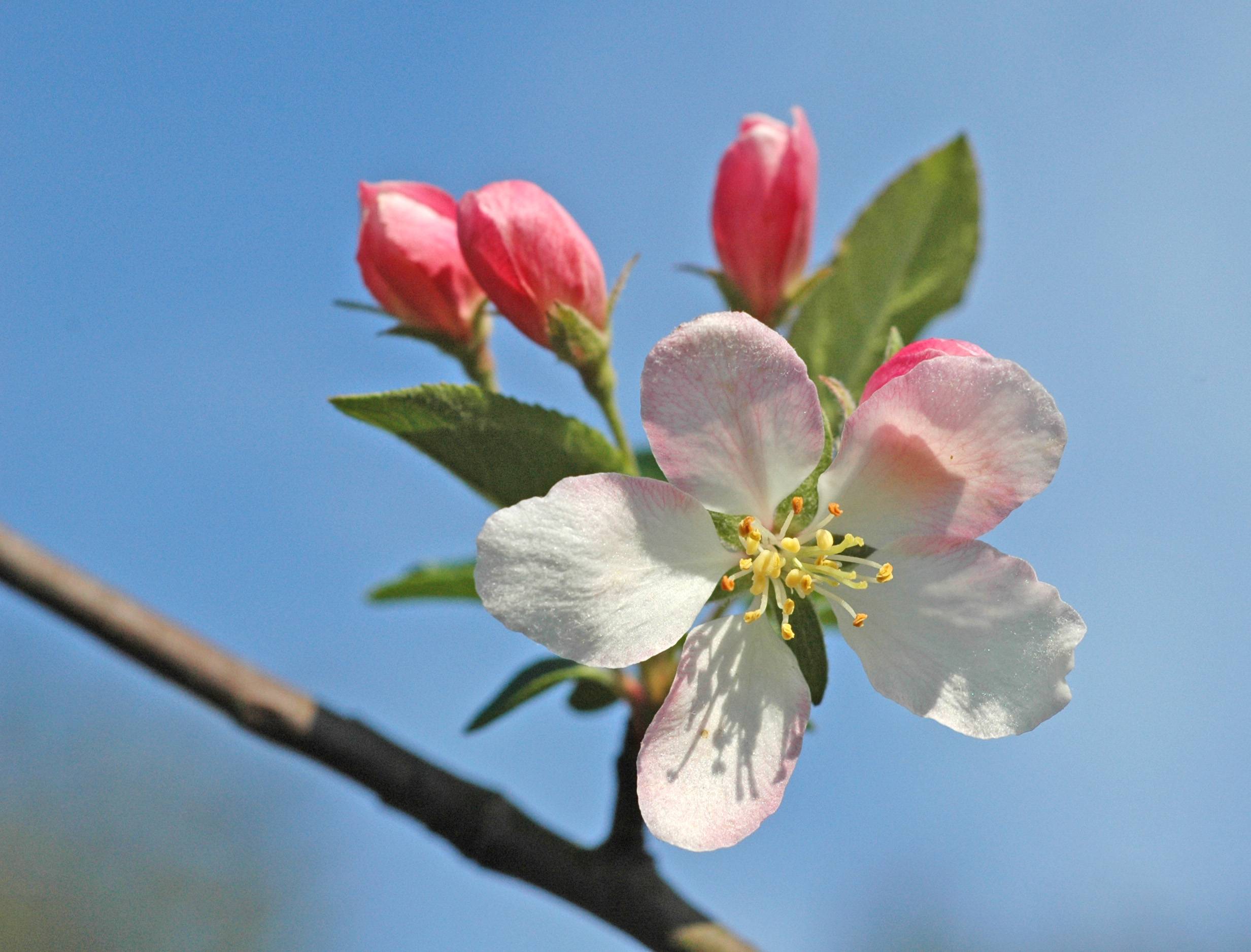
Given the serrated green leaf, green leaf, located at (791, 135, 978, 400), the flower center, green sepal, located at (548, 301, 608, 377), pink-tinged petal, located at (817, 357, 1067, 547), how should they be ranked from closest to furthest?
pink-tinged petal, located at (817, 357, 1067, 547)
the flower center
green sepal, located at (548, 301, 608, 377)
the serrated green leaf
green leaf, located at (791, 135, 978, 400)

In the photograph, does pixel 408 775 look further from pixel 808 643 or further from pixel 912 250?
pixel 912 250

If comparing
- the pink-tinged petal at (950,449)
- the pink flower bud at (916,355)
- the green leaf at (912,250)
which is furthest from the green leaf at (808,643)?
the green leaf at (912,250)

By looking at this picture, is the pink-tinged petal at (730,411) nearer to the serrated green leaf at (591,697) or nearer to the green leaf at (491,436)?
the green leaf at (491,436)

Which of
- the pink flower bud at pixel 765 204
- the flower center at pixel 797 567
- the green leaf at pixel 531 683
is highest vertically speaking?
the pink flower bud at pixel 765 204

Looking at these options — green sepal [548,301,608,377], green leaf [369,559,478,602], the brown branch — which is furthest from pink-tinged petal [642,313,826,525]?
green leaf [369,559,478,602]

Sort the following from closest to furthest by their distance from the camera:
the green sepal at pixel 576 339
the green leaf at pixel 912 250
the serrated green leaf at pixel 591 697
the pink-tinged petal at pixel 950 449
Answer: the pink-tinged petal at pixel 950 449 → the green sepal at pixel 576 339 → the serrated green leaf at pixel 591 697 → the green leaf at pixel 912 250

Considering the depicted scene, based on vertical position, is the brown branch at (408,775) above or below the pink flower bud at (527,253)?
below

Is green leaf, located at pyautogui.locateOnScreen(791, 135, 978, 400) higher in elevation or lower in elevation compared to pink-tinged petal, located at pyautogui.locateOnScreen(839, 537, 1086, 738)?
higher

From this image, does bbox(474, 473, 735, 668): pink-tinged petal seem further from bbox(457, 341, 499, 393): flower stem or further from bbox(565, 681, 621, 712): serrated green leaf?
bbox(457, 341, 499, 393): flower stem
